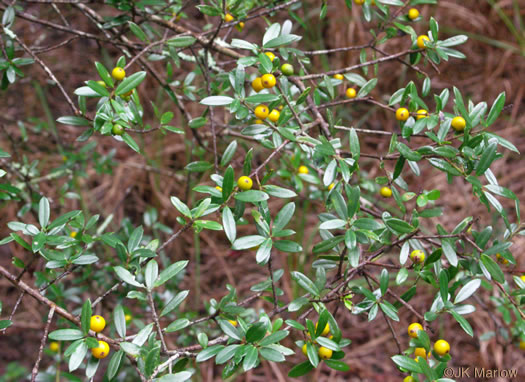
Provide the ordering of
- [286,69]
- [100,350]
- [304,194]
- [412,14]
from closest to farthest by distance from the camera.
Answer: [100,350] → [286,69] → [412,14] → [304,194]

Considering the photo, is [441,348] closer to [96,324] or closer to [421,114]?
[421,114]

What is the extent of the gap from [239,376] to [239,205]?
1.61m

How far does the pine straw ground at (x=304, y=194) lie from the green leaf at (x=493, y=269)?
2.96 feet

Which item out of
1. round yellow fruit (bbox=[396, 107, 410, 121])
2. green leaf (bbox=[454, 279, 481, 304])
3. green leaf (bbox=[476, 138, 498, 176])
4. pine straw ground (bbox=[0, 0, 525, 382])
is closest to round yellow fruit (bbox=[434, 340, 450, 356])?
green leaf (bbox=[454, 279, 481, 304])

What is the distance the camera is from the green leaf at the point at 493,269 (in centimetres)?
91

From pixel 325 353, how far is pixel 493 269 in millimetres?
397

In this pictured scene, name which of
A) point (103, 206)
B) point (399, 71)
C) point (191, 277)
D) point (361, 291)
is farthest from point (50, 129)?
point (399, 71)

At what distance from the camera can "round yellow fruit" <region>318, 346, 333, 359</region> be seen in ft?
3.02

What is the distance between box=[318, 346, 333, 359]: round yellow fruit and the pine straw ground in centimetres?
90

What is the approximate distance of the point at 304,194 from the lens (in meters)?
2.24

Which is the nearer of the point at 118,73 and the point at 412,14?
the point at 118,73

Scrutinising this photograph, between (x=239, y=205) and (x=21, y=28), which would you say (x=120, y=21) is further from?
(x=21, y=28)

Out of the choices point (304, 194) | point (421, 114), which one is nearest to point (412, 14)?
point (421, 114)

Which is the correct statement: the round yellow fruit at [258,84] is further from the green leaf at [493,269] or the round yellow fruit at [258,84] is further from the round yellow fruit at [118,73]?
the green leaf at [493,269]
